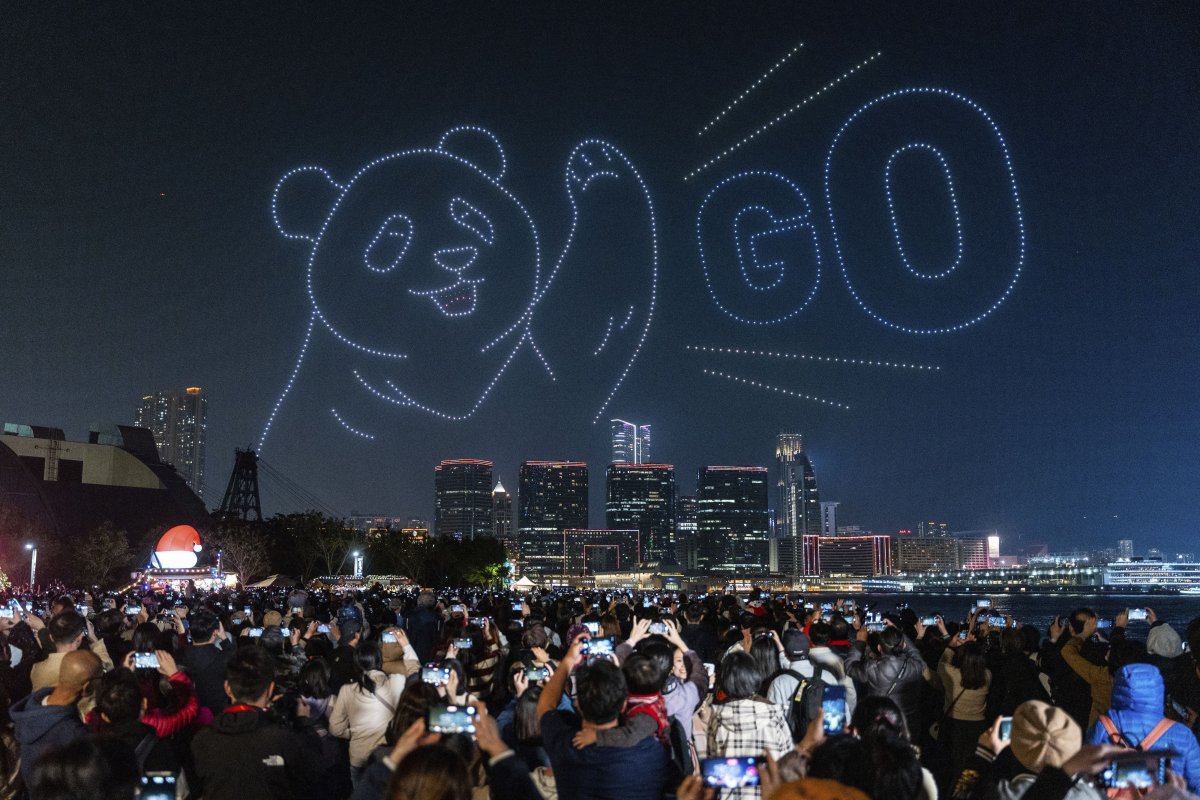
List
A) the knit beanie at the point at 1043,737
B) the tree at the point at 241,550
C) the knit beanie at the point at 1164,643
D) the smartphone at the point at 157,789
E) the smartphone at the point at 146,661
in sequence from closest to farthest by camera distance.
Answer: the smartphone at the point at 157,789 < the knit beanie at the point at 1043,737 < the smartphone at the point at 146,661 < the knit beanie at the point at 1164,643 < the tree at the point at 241,550

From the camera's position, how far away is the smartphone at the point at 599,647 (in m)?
6.17

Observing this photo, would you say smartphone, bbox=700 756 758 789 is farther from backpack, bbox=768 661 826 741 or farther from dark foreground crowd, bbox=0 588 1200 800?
backpack, bbox=768 661 826 741

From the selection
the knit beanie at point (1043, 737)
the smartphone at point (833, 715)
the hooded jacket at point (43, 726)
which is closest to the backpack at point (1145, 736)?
the knit beanie at point (1043, 737)

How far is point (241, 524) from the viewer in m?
98.2

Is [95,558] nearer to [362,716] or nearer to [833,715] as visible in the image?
[362,716]

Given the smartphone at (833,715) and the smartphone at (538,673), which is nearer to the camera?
the smartphone at (833,715)

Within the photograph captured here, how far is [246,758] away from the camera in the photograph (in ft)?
16.4

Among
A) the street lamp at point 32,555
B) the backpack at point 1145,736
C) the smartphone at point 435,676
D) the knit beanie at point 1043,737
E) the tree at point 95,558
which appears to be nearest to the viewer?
the knit beanie at point 1043,737

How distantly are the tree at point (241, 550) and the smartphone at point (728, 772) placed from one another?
88.7m

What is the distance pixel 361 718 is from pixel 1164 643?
6.42 meters

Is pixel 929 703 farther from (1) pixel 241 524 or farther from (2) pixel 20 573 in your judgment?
(1) pixel 241 524

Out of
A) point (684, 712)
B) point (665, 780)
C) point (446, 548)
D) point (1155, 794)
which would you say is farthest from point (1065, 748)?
point (446, 548)

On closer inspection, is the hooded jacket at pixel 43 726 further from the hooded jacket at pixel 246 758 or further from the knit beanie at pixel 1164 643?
the knit beanie at pixel 1164 643

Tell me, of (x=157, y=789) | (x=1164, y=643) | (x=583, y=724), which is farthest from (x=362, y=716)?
(x=1164, y=643)
